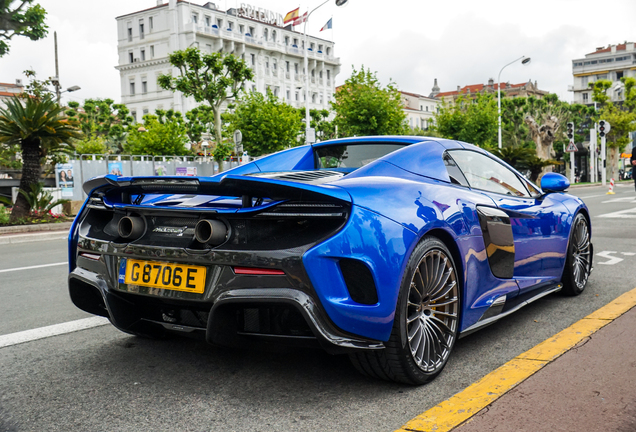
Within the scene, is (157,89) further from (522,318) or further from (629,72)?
(629,72)

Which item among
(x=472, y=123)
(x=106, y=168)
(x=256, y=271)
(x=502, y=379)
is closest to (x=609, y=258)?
(x=502, y=379)

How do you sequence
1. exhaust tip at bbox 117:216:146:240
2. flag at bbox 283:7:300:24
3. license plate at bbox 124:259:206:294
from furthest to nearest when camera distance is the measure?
flag at bbox 283:7:300:24, exhaust tip at bbox 117:216:146:240, license plate at bbox 124:259:206:294

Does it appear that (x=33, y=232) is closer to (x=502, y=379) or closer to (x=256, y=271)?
(x=256, y=271)

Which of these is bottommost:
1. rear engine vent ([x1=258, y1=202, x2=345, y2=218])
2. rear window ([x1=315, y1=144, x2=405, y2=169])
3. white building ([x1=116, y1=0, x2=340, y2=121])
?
rear engine vent ([x1=258, y1=202, x2=345, y2=218])

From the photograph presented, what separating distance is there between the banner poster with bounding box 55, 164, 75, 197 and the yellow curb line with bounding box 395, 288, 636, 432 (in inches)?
821

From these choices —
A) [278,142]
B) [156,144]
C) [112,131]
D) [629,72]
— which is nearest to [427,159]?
[278,142]

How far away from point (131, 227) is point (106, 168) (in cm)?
2272

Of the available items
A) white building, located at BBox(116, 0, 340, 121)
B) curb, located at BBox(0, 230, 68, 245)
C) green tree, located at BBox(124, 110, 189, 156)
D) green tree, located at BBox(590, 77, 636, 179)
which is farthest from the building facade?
curb, located at BBox(0, 230, 68, 245)

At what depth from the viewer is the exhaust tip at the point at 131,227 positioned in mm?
2753

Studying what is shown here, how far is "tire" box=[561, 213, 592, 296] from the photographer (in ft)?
14.9

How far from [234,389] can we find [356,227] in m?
0.97

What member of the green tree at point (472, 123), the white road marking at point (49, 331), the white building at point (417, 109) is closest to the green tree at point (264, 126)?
the green tree at point (472, 123)

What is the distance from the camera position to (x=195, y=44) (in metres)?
70.1

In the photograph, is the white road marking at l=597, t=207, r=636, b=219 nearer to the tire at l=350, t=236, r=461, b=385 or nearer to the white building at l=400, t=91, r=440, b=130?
the tire at l=350, t=236, r=461, b=385
